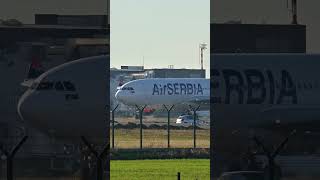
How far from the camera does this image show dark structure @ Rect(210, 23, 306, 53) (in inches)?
308

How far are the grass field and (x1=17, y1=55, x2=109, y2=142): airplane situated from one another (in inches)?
11.8

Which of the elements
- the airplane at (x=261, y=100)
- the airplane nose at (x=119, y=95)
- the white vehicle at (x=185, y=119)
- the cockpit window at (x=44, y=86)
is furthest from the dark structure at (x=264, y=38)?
the cockpit window at (x=44, y=86)

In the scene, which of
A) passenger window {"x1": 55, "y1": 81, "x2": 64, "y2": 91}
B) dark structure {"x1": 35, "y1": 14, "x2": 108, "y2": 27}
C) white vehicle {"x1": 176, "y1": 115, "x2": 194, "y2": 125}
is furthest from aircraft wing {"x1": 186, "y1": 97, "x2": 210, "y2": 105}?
passenger window {"x1": 55, "y1": 81, "x2": 64, "y2": 91}

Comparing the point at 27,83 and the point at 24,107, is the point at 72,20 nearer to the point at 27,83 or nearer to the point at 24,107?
the point at 27,83

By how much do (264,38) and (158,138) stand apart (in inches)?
51.5

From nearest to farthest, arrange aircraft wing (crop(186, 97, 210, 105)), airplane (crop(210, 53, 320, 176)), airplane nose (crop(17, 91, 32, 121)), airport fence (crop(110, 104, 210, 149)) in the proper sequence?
airplane nose (crop(17, 91, 32, 121))
airplane (crop(210, 53, 320, 176))
airport fence (crop(110, 104, 210, 149))
aircraft wing (crop(186, 97, 210, 105))

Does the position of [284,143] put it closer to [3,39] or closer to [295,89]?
[295,89]

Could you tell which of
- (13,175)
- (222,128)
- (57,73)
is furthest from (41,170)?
(222,128)

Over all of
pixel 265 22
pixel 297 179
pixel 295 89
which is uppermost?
pixel 265 22

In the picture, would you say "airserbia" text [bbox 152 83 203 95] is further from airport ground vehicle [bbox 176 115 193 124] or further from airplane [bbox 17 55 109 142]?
airplane [bbox 17 55 109 142]

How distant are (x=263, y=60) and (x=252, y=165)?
0.84m

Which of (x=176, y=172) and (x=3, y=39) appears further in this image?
(x=176, y=172)

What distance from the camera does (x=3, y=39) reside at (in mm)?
7625

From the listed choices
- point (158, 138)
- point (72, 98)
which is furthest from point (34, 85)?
point (158, 138)
